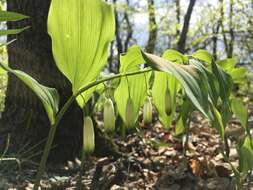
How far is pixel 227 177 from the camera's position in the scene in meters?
2.28

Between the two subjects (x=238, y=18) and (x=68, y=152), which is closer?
(x=68, y=152)

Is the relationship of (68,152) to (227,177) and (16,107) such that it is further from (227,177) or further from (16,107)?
(227,177)

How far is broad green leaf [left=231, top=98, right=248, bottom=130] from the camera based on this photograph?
150 centimetres

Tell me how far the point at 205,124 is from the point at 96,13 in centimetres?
392

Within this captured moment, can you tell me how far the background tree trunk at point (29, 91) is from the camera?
8.79 feet

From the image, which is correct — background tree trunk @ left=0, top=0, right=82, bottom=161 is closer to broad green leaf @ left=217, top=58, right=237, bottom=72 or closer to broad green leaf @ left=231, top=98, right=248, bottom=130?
broad green leaf @ left=217, top=58, right=237, bottom=72

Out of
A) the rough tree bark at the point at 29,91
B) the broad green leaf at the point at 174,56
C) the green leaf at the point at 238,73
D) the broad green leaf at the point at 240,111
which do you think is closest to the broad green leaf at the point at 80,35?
the broad green leaf at the point at 174,56

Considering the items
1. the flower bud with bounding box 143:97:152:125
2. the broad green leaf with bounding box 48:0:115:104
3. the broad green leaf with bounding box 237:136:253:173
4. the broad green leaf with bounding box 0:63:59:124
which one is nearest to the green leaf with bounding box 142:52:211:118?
the broad green leaf with bounding box 48:0:115:104

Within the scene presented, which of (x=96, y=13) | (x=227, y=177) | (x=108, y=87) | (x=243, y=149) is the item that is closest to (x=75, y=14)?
(x=96, y=13)

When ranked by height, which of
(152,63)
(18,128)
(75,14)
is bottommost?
(18,128)

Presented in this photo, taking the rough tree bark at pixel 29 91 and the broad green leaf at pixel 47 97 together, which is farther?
the rough tree bark at pixel 29 91

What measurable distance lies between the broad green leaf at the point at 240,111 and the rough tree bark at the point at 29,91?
4.59ft

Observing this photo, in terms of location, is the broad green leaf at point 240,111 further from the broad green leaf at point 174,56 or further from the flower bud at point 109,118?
the flower bud at point 109,118

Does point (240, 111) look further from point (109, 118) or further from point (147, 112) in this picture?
point (109, 118)
